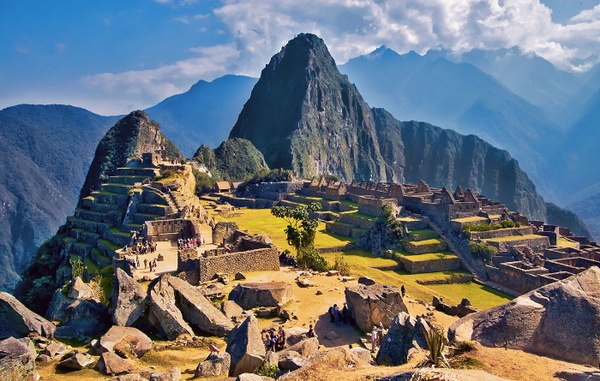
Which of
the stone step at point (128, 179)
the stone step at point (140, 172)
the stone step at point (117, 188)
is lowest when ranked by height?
the stone step at point (117, 188)

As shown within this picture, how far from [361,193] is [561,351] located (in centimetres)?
6113

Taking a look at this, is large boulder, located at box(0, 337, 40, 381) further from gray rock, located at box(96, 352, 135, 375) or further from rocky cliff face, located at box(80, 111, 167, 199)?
rocky cliff face, located at box(80, 111, 167, 199)

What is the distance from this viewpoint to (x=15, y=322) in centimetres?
1354

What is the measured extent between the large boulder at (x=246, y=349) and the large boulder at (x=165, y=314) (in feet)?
8.97

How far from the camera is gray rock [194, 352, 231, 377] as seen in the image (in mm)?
11164

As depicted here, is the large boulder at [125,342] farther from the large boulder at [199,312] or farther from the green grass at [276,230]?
the green grass at [276,230]

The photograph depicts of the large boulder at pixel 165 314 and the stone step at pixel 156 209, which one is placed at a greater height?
the stone step at pixel 156 209

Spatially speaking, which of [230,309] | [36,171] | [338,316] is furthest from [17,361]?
[36,171]

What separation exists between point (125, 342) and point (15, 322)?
129 inches

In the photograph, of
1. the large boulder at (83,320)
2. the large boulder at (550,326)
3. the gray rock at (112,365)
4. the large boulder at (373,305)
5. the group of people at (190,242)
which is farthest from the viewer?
the group of people at (190,242)

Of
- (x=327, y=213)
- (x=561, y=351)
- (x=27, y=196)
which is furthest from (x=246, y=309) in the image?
(x=27, y=196)

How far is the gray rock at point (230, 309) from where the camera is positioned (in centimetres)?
1736

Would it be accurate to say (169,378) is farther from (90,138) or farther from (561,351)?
(90,138)

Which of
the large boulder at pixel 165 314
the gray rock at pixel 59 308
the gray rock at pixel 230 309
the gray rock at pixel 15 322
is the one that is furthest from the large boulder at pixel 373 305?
the gray rock at pixel 15 322
